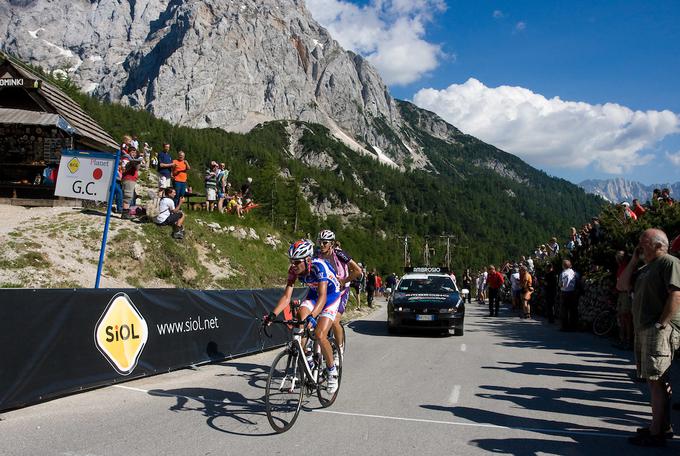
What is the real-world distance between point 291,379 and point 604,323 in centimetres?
1135

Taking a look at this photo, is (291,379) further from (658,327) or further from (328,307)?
(658,327)

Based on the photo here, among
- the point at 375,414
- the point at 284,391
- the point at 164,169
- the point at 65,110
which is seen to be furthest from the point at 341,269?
the point at 65,110

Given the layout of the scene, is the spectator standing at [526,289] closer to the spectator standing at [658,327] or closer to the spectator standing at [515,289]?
the spectator standing at [515,289]

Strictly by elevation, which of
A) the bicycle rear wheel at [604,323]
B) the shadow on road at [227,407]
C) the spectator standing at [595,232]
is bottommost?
the shadow on road at [227,407]

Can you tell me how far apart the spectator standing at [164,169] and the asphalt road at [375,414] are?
8.97 metres

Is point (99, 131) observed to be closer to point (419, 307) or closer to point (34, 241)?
point (34, 241)

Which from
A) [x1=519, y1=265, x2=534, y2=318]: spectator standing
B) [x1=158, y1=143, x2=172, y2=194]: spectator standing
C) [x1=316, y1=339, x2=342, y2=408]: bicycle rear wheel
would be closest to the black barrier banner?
[x1=316, y1=339, x2=342, y2=408]: bicycle rear wheel

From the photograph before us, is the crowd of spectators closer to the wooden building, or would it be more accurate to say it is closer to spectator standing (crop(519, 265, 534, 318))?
the wooden building

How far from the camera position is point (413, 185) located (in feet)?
617

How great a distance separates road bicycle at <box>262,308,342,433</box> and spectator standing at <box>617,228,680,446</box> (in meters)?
3.34

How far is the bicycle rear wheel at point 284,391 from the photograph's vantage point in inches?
222

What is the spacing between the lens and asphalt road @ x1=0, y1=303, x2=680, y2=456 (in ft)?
17.1

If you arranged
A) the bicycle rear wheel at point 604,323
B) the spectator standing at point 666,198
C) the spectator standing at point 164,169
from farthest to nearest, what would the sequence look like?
the spectator standing at point 164,169
the bicycle rear wheel at point 604,323
the spectator standing at point 666,198

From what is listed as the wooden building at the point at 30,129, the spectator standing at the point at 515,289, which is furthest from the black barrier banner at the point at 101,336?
the spectator standing at the point at 515,289
